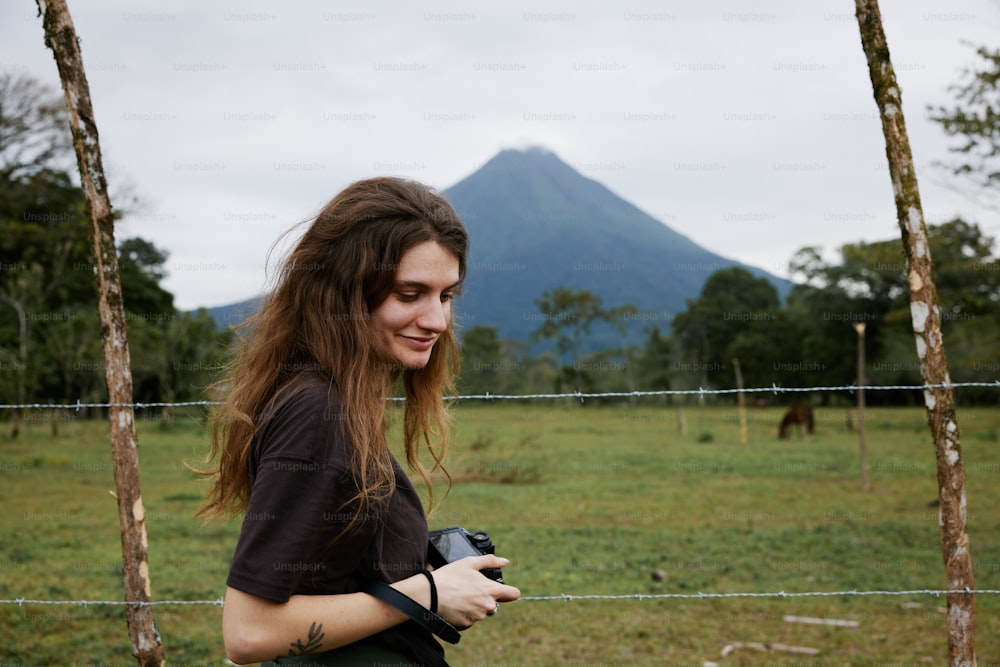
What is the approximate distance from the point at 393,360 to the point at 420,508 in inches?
11.1

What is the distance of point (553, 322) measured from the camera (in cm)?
4859

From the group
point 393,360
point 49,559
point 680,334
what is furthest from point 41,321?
point 680,334

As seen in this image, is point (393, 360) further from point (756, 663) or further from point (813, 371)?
point (813, 371)

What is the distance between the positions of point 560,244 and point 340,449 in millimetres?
172590

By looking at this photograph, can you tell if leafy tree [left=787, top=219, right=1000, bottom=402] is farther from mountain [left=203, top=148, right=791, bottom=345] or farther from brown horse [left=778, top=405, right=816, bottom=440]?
mountain [left=203, top=148, right=791, bottom=345]

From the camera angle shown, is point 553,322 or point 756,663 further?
point 553,322

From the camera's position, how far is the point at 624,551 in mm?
9141

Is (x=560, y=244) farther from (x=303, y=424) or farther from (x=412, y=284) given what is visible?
(x=303, y=424)

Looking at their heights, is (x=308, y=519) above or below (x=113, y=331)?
below

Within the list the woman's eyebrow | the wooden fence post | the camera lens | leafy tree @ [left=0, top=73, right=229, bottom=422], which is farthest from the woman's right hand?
leafy tree @ [left=0, top=73, right=229, bottom=422]

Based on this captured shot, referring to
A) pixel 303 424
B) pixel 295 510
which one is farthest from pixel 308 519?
pixel 303 424

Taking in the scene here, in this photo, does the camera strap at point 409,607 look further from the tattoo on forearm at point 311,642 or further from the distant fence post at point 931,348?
the distant fence post at point 931,348

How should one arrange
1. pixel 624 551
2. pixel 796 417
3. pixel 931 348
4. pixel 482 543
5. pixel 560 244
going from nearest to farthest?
pixel 482 543
pixel 931 348
pixel 624 551
pixel 796 417
pixel 560 244

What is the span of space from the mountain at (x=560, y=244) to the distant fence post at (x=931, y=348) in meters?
143
